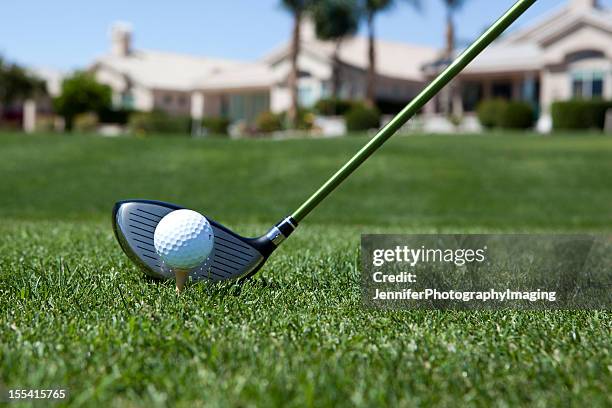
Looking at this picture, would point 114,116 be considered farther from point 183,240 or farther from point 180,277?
point 183,240

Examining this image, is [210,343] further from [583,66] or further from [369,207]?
[583,66]

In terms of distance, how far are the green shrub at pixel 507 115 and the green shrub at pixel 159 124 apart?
53.9 ft

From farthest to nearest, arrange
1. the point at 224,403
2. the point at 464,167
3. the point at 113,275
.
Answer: the point at 464,167, the point at 113,275, the point at 224,403

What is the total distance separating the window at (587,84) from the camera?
33000mm

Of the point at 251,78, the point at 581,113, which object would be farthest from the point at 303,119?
the point at 581,113

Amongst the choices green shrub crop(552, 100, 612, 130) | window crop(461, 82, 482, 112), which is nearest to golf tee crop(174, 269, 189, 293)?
green shrub crop(552, 100, 612, 130)

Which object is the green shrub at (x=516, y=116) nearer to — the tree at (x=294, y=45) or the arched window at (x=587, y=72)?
the arched window at (x=587, y=72)

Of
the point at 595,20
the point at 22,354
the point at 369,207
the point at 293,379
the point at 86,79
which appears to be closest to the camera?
the point at 293,379

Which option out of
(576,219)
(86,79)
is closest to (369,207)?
(576,219)

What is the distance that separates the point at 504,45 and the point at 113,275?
38.2 m

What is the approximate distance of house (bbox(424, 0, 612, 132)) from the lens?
Answer: 3300 centimetres

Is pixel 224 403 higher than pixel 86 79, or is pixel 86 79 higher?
pixel 86 79

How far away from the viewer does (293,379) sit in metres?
2.04

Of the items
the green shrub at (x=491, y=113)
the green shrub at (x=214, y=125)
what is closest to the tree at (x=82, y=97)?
the green shrub at (x=214, y=125)
